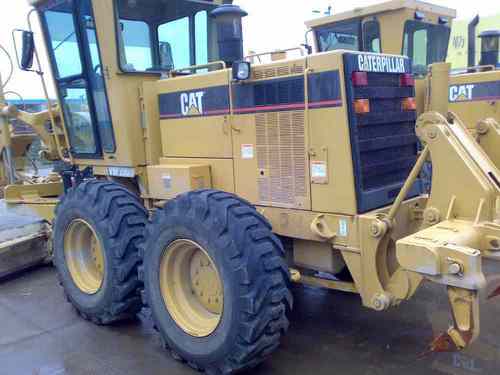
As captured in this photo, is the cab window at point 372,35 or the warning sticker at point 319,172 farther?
the cab window at point 372,35

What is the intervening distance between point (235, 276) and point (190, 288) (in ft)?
2.50

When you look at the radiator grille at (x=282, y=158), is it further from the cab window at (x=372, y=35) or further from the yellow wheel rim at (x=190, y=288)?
the cab window at (x=372, y=35)

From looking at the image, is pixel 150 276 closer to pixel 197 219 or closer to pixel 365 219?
pixel 197 219

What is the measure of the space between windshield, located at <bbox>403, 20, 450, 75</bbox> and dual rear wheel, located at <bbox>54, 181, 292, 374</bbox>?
4.89 metres

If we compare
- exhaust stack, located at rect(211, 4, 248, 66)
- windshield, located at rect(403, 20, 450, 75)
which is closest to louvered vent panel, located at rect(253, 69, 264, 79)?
exhaust stack, located at rect(211, 4, 248, 66)

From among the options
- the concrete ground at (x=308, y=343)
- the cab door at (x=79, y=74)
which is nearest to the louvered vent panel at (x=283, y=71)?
the cab door at (x=79, y=74)

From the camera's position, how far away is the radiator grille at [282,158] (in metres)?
3.66

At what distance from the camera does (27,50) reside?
500cm

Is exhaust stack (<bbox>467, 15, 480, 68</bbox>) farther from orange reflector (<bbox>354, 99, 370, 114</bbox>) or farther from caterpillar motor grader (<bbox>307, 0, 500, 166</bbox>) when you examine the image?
orange reflector (<bbox>354, 99, 370, 114</bbox>)

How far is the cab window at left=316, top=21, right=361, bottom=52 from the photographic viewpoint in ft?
24.2

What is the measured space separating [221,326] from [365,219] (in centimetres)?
114

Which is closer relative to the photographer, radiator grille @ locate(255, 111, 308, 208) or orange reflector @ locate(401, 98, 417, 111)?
radiator grille @ locate(255, 111, 308, 208)

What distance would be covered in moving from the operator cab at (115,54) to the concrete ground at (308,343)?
5.07 ft

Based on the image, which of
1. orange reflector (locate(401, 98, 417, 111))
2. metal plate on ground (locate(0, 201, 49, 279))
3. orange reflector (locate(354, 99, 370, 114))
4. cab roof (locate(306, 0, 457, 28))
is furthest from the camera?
cab roof (locate(306, 0, 457, 28))
